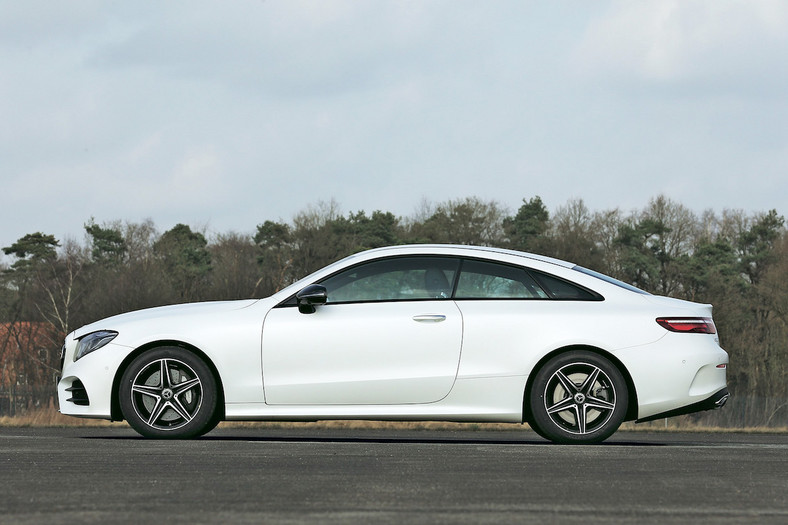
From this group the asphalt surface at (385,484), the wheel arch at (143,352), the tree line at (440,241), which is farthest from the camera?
the tree line at (440,241)

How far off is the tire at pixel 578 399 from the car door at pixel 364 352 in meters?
0.73

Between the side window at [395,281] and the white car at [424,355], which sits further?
the side window at [395,281]

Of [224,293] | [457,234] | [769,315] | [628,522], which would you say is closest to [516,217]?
[457,234]

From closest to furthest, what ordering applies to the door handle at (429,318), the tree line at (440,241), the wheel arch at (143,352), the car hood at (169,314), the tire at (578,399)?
the tire at (578,399) < the door handle at (429,318) < the wheel arch at (143,352) < the car hood at (169,314) < the tree line at (440,241)

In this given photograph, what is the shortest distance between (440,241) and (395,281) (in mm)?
57459

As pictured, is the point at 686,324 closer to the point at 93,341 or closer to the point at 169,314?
the point at 169,314

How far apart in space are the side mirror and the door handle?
2.48ft

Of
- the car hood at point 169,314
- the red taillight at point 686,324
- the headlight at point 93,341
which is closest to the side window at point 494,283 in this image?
the red taillight at point 686,324

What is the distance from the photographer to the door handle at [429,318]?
8922 millimetres

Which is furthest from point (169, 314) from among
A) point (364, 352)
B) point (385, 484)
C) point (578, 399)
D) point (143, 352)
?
point (385, 484)

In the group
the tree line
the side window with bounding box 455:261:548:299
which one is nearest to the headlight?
the side window with bounding box 455:261:548:299

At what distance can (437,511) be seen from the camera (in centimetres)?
503

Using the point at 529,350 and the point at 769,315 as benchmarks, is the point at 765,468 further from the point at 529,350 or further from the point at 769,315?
the point at 769,315

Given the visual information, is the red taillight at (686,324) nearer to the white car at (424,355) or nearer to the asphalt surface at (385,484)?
the white car at (424,355)
